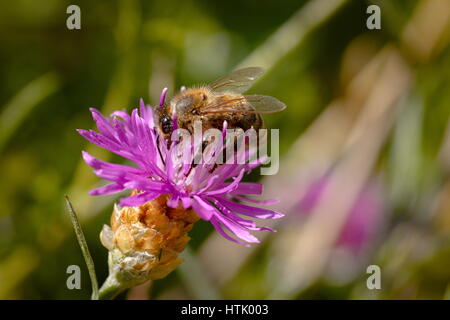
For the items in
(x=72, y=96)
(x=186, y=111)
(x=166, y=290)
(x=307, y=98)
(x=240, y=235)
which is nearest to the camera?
(x=240, y=235)

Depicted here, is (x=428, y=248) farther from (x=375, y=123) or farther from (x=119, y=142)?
(x=119, y=142)

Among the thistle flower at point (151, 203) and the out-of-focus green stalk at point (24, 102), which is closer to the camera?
the thistle flower at point (151, 203)

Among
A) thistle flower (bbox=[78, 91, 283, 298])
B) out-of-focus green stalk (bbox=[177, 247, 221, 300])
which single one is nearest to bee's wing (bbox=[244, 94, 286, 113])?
thistle flower (bbox=[78, 91, 283, 298])

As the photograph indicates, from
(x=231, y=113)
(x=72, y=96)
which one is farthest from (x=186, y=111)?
(x=72, y=96)

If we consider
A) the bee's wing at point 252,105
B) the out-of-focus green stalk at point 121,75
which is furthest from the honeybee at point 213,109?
the out-of-focus green stalk at point 121,75

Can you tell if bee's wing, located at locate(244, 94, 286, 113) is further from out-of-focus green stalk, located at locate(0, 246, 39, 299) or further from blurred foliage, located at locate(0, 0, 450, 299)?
out-of-focus green stalk, located at locate(0, 246, 39, 299)

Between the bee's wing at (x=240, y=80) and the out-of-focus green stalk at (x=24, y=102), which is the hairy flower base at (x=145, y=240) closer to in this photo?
the bee's wing at (x=240, y=80)

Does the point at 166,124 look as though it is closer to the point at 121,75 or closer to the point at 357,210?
the point at 121,75
